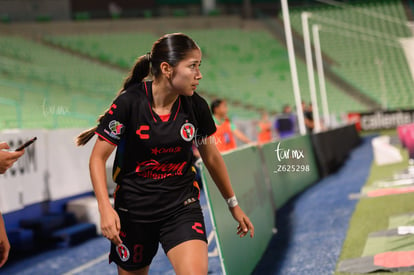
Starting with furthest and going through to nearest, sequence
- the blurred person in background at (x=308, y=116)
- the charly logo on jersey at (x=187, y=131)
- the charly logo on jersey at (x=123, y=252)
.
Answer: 1. the blurred person in background at (x=308, y=116)
2. the charly logo on jersey at (x=123, y=252)
3. the charly logo on jersey at (x=187, y=131)

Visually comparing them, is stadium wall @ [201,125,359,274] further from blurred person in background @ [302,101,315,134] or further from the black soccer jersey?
blurred person in background @ [302,101,315,134]

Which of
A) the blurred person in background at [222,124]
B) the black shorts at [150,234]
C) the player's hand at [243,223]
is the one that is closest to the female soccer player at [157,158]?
the black shorts at [150,234]

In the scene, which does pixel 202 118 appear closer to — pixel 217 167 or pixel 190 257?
pixel 217 167

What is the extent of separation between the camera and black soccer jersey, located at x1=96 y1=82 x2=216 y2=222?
299 cm

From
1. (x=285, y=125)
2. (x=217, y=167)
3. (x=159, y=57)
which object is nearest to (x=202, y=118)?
(x=217, y=167)

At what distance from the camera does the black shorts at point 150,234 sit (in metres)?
3.07

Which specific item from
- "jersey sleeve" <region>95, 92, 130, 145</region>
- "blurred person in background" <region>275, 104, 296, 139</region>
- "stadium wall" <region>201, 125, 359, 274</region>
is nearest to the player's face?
"jersey sleeve" <region>95, 92, 130, 145</region>

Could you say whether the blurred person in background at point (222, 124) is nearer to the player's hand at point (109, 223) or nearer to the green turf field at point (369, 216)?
the green turf field at point (369, 216)

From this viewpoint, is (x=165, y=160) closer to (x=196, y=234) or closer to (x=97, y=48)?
(x=196, y=234)

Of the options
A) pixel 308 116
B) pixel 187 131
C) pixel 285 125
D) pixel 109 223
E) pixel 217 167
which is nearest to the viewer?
pixel 109 223

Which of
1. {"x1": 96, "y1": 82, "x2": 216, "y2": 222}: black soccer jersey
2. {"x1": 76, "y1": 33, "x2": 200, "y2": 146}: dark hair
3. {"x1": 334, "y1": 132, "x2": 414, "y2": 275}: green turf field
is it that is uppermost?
{"x1": 76, "y1": 33, "x2": 200, "y2": 146}: dark hair

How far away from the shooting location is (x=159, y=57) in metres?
3.03

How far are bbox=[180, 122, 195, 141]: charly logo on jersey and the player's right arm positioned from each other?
1.21 feet

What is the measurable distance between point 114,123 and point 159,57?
41 cm
